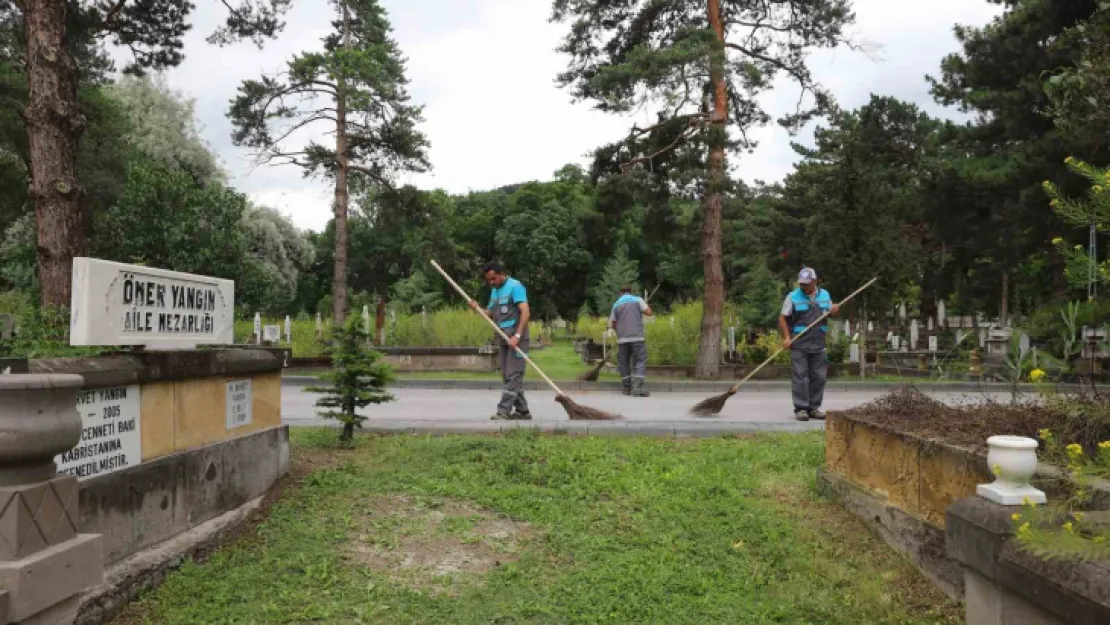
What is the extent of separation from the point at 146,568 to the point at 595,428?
15.4 ft

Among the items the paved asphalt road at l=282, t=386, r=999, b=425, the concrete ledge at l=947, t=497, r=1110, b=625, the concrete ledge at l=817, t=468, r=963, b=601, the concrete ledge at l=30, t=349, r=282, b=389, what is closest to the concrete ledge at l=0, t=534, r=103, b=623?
the concrete ledge at l=30, t=349, r=282, b=389

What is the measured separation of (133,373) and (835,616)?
12.2 ft

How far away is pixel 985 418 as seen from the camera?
4336mm

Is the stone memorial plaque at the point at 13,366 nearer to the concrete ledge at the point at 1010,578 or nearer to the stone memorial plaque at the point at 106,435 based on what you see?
the stone memorial plaque at the point at 106,435

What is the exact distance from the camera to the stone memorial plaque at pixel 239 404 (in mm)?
5270

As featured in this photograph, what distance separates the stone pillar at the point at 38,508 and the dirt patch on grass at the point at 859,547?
11.6 ft

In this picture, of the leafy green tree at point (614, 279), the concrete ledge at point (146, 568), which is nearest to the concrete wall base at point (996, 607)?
the concrete ledge at point (146, 568)

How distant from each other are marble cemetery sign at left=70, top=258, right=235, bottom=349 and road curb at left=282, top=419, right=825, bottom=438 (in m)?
3.06

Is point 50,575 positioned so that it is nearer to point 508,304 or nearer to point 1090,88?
point 1090,88

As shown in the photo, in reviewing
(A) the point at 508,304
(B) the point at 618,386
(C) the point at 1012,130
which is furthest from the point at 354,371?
(C) the point at 1012,130

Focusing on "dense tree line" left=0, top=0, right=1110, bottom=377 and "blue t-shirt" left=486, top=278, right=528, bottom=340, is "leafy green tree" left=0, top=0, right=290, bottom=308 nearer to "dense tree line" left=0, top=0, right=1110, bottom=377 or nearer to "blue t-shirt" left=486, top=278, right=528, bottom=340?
"dense tree line" left=0, top=0, right=1110, bottom=377

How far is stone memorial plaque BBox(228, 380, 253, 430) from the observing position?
527 centimetres

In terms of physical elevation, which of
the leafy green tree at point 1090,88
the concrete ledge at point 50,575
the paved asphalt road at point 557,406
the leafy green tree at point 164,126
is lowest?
the paved asphalt road at point 557,406

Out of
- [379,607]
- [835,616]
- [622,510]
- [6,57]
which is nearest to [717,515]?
[622,510]
